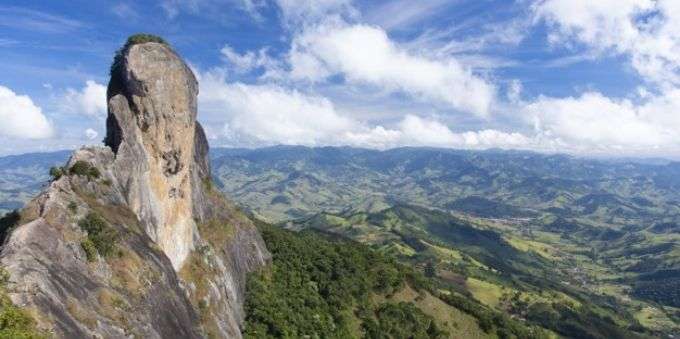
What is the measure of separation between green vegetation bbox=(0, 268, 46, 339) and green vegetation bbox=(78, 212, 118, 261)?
76.3 ft

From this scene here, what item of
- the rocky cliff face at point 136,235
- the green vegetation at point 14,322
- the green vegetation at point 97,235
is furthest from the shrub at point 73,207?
the green vegetation at point 14,322

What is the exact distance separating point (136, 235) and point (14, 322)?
144 ft

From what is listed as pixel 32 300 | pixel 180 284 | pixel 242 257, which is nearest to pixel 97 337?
pixel 32 300

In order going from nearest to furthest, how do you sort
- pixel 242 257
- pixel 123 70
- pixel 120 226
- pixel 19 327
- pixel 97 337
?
pixel 19 327, pixel 97 337, pixel 120 226, pixel 123 70, pixel 242 257

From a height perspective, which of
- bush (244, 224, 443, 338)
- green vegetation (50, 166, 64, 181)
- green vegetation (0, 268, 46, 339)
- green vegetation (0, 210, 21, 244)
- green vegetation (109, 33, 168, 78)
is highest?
green vegetation (109, 33, 168, 78)

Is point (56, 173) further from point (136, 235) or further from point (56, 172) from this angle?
point (136, 235)

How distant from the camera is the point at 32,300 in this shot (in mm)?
57312

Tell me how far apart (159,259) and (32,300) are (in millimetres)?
39939

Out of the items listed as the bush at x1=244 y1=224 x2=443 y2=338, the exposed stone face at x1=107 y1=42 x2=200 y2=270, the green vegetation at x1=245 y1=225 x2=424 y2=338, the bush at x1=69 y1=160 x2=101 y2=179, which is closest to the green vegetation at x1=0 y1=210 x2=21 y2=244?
the bush at x1=69 y1=160 x2=101 y2=179

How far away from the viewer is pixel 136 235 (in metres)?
95.5

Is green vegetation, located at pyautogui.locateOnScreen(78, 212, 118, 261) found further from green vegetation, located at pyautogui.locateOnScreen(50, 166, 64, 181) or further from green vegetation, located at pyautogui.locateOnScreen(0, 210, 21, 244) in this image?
green vegetation, located at pyautogui.locateOnScreen(50, 166, 64, 181)

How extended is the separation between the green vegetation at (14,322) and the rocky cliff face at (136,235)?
1339 mm

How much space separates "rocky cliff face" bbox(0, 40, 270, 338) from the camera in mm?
65375

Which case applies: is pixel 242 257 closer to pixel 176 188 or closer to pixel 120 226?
pixel 176 188
